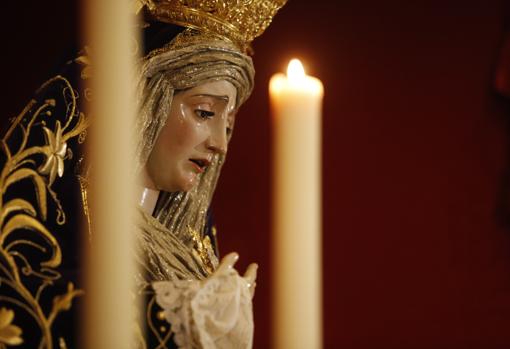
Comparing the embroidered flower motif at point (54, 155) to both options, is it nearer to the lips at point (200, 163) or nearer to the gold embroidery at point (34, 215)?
the gold embroidery at point (34, 215)

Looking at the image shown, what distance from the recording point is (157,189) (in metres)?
1.21

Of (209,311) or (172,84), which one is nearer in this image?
(209,311)

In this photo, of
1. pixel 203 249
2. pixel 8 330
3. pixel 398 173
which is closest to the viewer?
pixel 8 330

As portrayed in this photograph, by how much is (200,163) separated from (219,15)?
246mm

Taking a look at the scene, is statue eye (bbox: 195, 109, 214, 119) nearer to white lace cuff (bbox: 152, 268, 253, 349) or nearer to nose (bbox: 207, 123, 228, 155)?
nose (bbox: 207, 123, 228, 155)

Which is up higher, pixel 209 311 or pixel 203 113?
pixel 203 113

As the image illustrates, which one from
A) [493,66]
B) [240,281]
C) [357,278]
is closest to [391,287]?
[357,278]

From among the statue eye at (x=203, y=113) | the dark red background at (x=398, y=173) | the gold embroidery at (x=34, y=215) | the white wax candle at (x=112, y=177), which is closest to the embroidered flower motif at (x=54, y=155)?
the gold embroidery at (x=34, y=215)

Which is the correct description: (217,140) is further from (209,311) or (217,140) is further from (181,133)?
(209,311)

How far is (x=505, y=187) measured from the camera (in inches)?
82.5

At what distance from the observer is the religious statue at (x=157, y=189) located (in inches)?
36.6

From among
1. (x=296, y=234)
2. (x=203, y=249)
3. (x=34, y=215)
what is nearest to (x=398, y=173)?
(x=203, y=249)

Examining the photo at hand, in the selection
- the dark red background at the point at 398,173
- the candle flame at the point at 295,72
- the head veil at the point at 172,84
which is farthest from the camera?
the dark red background at the point at 398,173

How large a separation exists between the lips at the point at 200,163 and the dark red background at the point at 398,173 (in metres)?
0.81
